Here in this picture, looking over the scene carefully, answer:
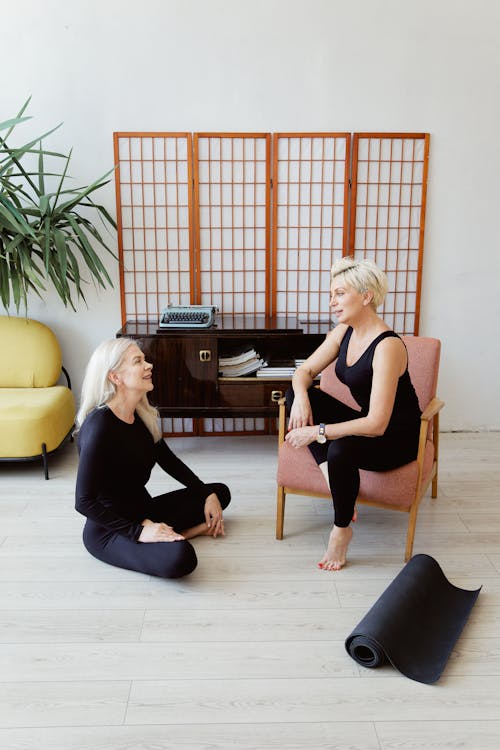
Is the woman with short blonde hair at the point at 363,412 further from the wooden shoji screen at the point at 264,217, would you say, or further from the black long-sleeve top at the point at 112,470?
the wooden shoji screen at the point at 264,217

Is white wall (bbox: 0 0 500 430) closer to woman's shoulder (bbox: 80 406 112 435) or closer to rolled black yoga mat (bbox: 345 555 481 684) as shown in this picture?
woman's shoulder (bbox: 80 406 112 435)

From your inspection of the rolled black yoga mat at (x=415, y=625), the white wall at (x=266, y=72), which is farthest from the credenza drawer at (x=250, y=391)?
the rolled black yoga mat at (x=415, y=625)

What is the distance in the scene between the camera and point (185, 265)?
3914 mm

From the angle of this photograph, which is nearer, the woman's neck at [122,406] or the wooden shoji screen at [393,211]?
the woman's neck at [122,406]

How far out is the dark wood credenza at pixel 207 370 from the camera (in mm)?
3561

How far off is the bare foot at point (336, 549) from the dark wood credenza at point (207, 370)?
3.84 ft

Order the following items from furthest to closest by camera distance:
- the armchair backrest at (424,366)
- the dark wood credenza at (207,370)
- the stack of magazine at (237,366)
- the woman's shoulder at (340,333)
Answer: the stack of magazine at (237,366)
the dark wood credenza at (207,370)
the armchair backrest at (424,366)
the woman's shoulder at (340,333)

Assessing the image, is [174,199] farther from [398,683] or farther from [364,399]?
[398,683]

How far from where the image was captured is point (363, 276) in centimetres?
252

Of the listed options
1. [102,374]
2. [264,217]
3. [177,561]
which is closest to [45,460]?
[102,374]

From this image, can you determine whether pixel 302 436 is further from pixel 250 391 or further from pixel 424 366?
pixel 250 391

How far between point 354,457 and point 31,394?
198cm

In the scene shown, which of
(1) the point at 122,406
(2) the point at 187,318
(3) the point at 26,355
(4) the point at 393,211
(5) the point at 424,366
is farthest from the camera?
(4) the point at 393,211

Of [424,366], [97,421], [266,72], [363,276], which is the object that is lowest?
[97,421]
